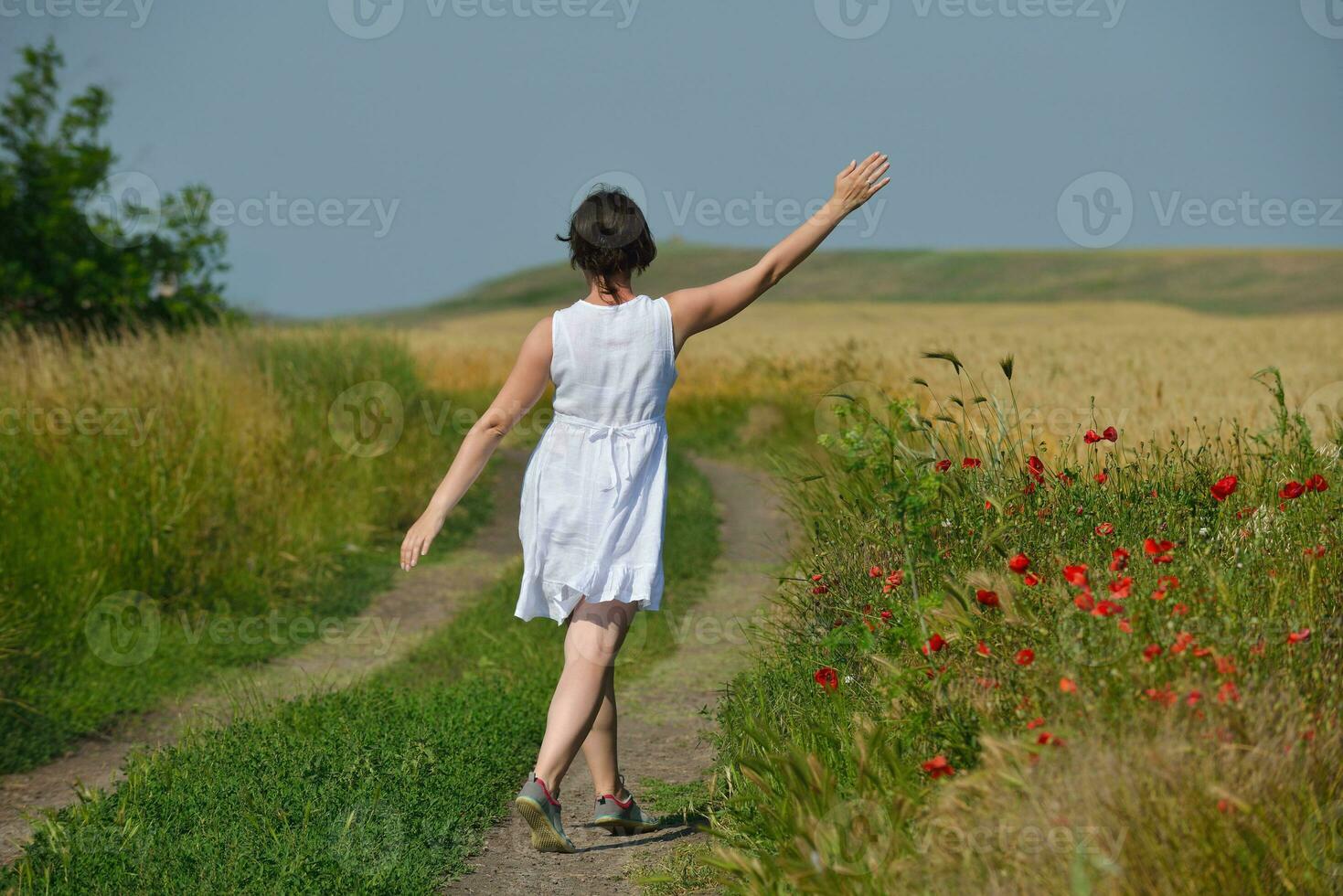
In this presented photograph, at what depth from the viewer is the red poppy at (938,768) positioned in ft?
10.1

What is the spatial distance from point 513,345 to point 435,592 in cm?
2622

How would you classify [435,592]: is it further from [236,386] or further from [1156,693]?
[1156,693]

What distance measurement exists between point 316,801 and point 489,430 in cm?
149

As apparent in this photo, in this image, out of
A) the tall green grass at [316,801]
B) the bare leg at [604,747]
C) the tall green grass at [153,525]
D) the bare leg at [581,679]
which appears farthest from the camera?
the tall green grass at [153,525]

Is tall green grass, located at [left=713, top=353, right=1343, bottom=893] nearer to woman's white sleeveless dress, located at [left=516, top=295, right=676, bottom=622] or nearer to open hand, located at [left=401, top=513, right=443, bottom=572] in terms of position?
woman's white sleeveless dress, located at [left=516, top=295, right=676, bottom=622]

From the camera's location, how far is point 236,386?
11.1 metres

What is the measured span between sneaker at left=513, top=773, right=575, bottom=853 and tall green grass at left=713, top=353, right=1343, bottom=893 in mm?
594

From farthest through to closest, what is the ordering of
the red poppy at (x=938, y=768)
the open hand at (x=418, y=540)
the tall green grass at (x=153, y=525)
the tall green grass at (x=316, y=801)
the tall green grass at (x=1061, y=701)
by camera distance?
the tall green grass at (x=153, y=525)
the open hand at (x=418, y=540)
the tall green grass at (x=316, y=801)
the red poppy at (x=938, y=768)
the tall green grass at (x=1061, y=701)

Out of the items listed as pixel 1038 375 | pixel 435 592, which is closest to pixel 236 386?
pixel 435 592

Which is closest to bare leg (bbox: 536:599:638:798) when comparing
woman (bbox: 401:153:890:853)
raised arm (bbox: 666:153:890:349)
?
woman (bbox: 401:153:890:853)

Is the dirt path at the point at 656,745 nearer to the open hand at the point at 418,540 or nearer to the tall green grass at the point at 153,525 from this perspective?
the open hand at the point at 418,540

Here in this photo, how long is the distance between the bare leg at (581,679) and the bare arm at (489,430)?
0.60 metres

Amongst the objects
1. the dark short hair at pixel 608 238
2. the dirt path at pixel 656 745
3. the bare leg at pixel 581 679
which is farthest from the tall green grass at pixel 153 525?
the dark short hair at pixel 608 238

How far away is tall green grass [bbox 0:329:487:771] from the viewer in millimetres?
7129
